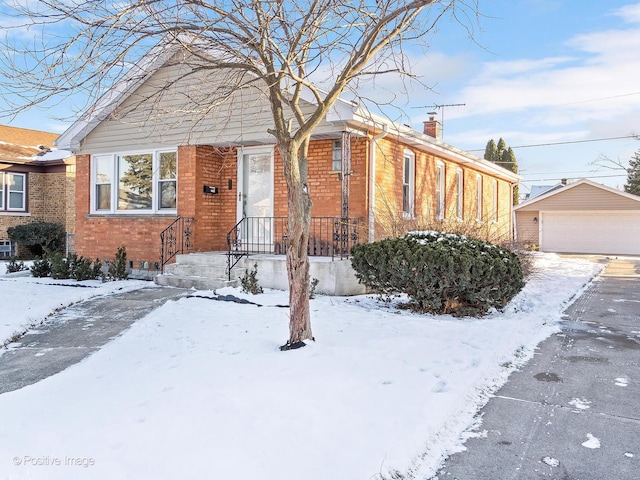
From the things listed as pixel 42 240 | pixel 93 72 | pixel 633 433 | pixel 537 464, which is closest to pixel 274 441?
pixel 537 464

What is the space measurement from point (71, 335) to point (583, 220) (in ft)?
92.2

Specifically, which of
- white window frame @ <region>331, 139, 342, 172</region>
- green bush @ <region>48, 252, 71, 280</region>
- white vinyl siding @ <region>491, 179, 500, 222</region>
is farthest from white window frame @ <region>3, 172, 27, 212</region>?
white vinyl siding @ <region>491, 179, 500, 222</region>

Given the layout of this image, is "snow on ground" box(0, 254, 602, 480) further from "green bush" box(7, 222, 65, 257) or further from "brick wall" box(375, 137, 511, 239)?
"green bush" box(7, 222, 65, 257)

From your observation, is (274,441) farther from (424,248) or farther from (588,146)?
(588,146)

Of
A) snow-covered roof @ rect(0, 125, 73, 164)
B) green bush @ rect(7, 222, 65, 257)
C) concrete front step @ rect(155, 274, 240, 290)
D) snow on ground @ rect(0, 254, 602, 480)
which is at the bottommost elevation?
snow on ground @ rect(0, 254, 602, 480)

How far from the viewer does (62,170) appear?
19.4 m

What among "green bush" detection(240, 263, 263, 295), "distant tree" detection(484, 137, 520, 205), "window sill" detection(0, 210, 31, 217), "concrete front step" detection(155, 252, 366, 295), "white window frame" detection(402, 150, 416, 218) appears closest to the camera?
"green bush" detection(240, 263, 263, 295)

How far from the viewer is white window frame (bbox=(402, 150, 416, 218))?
12414mm

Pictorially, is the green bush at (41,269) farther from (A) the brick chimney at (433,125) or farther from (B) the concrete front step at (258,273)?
(A) the brick chimney at (433,125)

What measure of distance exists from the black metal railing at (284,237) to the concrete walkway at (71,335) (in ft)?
6.50

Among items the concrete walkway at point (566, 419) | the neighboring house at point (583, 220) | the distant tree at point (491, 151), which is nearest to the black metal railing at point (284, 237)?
the concrete walkway at point (566, 419)

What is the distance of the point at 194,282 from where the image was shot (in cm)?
1002

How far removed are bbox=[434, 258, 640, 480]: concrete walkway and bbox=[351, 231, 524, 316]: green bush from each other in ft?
3.83

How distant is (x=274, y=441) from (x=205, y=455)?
17.2 inches
